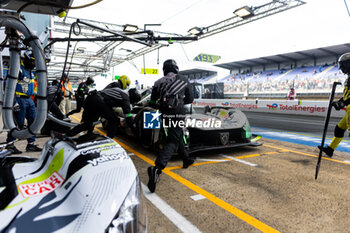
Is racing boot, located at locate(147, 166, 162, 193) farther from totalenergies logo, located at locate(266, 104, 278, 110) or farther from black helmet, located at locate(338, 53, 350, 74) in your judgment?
totalenergies logo, located at locate(266, 104, 278, 110)

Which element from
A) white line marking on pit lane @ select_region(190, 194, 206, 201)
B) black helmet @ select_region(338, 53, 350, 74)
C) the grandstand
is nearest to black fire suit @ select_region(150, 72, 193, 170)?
white line marking on pit lane @ select_region(190, 194, 206, 201)

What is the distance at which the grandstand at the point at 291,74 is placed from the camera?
2211 centimetres

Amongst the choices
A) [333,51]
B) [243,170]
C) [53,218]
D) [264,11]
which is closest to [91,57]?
[264,11]

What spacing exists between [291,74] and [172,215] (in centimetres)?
3018

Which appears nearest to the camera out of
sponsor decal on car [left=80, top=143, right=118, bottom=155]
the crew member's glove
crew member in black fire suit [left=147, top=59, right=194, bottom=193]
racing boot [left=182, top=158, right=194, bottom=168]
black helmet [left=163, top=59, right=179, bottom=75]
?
sponsor decal on car [left=80, top=143, right=118, bottom=155]

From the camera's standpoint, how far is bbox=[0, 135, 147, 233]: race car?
871mm

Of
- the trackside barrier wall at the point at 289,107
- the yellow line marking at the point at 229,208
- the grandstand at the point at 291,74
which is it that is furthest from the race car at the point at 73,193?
the grandstand at the point at 291,74

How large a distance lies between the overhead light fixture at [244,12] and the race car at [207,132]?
32.5ft

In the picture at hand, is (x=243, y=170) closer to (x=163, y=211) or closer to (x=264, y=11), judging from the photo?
(x=163, y=211)

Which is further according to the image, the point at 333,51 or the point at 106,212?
the point at 333,51

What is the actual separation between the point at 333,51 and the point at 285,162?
26471 millimetres

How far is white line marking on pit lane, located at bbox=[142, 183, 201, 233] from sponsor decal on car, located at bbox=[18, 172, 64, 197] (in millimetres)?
1181

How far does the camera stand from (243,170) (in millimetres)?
3430

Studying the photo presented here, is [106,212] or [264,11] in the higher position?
[264,11]
